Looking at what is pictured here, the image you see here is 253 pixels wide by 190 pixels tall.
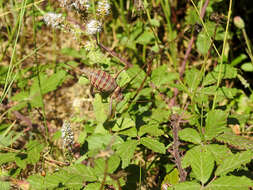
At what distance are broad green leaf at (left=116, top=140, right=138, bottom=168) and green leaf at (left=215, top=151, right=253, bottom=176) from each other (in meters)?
0.30

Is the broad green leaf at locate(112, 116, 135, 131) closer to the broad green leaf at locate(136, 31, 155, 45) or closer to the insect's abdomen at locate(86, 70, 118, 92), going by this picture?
the insect's abdomen at locate(86, 70, 118, 92)

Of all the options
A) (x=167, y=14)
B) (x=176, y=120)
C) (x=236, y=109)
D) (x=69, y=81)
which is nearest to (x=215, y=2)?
(x=167, y=14)

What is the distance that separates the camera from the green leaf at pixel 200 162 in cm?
95

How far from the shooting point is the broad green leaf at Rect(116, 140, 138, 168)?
1.03 m

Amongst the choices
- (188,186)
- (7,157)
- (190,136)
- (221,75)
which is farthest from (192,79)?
(7,157)

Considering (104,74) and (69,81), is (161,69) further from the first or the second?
(69,81)

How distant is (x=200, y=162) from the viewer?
994 millimetres

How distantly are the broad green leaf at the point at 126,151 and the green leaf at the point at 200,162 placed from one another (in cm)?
19

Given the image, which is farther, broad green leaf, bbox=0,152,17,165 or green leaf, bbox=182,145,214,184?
broad green leaf, bbox=0,152,17,165

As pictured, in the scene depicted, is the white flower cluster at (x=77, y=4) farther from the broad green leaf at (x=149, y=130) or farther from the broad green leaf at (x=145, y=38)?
the broad green leaf at (x=145, y=38)

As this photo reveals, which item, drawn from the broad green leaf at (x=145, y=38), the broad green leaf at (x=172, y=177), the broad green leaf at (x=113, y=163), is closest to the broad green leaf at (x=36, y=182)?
the broad green leaf at (x=113, y=163)

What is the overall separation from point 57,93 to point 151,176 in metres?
0.99

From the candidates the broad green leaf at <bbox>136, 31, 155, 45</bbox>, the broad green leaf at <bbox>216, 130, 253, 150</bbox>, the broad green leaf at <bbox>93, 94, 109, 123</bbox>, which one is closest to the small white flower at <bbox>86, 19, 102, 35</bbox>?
the broad green leaf at <bbox>93, 94, 109, 123</bbox>

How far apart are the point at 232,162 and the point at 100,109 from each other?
0.57 meters
